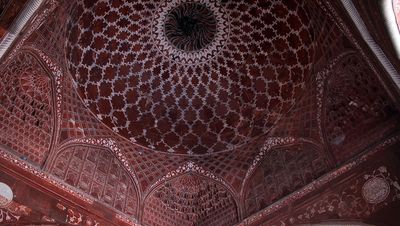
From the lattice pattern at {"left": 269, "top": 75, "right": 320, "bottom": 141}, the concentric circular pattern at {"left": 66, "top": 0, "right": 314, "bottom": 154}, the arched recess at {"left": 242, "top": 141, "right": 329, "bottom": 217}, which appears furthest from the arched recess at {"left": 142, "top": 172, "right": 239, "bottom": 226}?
the lattice pattern at {"left": 269, "top": 75, "right": 320, "bottom": 141}

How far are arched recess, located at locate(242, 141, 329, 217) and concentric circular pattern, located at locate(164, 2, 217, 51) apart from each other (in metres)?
3.01

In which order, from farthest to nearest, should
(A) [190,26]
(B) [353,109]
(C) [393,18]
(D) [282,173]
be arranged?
1. (A) [190,26]
2. (D) [282,173]
3. (B) [353,109]
4. (C) [393,18]

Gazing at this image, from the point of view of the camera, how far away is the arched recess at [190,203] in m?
10.2

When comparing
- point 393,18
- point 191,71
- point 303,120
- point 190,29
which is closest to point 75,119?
point 191,71

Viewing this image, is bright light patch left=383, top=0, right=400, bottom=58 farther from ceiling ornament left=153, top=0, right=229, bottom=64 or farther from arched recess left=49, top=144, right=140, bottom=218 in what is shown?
arched recess left=49, top=144, right=140, bottom=218

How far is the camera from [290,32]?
32.0 ft

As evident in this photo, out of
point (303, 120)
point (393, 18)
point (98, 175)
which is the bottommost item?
point (393, 18)

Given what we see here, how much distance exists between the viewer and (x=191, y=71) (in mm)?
10820

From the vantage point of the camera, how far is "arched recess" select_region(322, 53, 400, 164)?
796cm

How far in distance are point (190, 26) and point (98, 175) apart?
389cm

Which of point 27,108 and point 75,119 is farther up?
point 75,119

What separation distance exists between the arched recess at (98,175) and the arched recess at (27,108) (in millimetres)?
461

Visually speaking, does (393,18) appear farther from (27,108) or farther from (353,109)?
(27,108)

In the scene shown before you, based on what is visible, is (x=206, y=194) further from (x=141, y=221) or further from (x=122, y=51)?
(x=122, y=51)
